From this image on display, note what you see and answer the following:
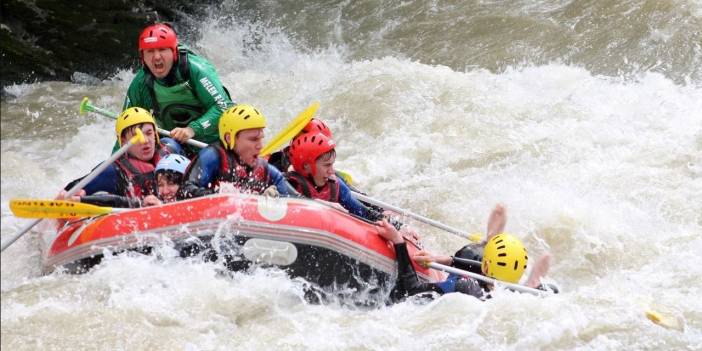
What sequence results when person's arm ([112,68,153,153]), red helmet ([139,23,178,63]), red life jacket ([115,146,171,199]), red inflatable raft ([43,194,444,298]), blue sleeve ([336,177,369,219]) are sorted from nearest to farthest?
red inflatable raft ([43,194,444,298])
red life jacket ([115,146,171,199])
blue sleeve ([336,177,369,219])
red helmet ([139,23,178,63])
person's arm ([112,68,153,153])

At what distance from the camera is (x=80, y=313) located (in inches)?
189

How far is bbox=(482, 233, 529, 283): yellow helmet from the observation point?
5707mm

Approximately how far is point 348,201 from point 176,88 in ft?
5.37

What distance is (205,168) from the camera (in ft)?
18.2

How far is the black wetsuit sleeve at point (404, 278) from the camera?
5523mm

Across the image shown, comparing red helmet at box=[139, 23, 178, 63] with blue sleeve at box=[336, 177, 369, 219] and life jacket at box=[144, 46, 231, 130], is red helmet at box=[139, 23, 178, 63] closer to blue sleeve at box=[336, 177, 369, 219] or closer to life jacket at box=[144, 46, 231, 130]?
life jacket at box=[144, 46, 231, 130]

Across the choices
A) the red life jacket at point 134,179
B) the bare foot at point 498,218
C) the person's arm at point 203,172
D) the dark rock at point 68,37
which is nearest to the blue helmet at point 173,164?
the red life jacket at point 134,179

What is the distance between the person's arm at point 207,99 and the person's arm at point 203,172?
1.17 metres

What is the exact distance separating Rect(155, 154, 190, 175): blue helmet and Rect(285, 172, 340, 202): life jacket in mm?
680

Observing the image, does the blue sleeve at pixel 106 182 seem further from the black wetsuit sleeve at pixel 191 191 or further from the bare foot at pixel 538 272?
the bare foot at pixel 538 272

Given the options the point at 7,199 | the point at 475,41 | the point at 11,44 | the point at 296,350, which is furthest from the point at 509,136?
the point at 7,199

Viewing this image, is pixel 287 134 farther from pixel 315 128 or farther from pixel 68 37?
pixel 68 37

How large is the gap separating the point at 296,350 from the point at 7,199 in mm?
2626

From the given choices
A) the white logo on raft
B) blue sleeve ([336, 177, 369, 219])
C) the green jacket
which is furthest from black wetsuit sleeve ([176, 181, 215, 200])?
the white logo on raft
